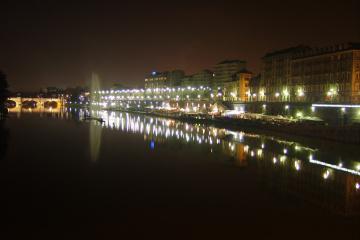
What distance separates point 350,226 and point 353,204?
240 centimetres

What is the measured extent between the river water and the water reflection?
47mm

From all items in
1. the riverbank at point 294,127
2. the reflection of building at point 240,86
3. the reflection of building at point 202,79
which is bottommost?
the riverbank at point 294,127

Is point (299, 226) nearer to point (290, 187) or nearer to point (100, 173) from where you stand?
point (290, 187)

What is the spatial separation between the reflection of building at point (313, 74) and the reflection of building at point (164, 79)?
46.4 m

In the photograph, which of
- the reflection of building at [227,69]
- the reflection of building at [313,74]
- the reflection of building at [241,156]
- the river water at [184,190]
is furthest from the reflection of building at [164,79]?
the river water at [184,190]

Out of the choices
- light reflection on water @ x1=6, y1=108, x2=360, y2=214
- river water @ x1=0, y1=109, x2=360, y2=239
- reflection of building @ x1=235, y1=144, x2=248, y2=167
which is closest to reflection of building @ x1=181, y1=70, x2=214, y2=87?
light reflection on water @ x1=6, y1=108, x2=360, y2=214

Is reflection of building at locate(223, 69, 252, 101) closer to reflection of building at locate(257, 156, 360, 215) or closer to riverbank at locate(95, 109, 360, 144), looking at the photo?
riverbank at locate(95, 109, 360, 144)

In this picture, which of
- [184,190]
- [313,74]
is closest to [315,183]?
[184,190]

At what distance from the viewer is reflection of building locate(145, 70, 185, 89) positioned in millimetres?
102344

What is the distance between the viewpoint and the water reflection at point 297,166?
47.4 ft

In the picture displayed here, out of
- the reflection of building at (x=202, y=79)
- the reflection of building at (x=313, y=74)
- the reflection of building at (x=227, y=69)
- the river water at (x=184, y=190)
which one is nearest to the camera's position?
the river water at (x=184, y=190)

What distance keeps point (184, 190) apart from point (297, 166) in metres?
7.73

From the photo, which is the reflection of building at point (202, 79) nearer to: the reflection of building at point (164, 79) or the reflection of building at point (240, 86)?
the reflection of building at point (164, 79)

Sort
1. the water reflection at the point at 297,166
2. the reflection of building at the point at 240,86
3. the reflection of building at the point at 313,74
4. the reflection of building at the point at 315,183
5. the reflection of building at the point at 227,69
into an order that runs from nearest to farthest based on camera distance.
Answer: the reflection of building at the point at 315,183, the water reflection at the point at 297,166, the reflection of building at the point at 313,74, the reflection of building at the point at 240,86, the reflection of building at the point at 227,69
